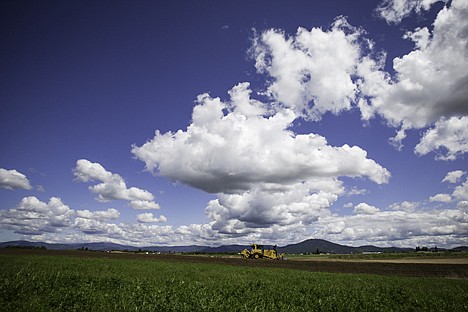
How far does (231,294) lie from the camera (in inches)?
632

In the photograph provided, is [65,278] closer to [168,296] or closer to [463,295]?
[168,296]

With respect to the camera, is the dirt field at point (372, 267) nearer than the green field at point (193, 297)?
No

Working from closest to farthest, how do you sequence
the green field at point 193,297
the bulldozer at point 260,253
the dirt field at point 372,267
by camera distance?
the green field at point 193,297 → the dirt field at point 372,267 → the bulldozer at point 260,253

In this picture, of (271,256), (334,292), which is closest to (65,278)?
(334,292)

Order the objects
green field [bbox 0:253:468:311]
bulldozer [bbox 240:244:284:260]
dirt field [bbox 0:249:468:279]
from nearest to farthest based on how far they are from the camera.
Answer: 1. green field [bbox 0:253:468:311]
2. dirt field [bbox 0:249:468:279]
3. bulldozer [bbox 240:244:284:260]

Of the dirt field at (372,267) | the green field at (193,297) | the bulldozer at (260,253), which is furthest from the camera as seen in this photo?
the bulldozer at (260,253)

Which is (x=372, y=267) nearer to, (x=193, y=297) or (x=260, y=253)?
(x=260, y=253)

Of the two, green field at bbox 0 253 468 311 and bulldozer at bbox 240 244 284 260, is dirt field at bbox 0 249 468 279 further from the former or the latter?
green field at bbox 0 253 468 311

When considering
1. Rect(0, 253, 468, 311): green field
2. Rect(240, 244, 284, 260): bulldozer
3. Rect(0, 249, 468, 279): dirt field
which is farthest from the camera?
Rect(240, 244, 284, 260): bulldozer

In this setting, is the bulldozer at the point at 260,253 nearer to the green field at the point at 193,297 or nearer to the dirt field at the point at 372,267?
the dirt field at the point at 372,267

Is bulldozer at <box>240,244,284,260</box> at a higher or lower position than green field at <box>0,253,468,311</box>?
higher

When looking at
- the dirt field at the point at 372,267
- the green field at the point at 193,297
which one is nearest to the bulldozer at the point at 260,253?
the dirt field at the point at 372,267

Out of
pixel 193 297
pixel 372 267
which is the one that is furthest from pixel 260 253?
pixel 193 297

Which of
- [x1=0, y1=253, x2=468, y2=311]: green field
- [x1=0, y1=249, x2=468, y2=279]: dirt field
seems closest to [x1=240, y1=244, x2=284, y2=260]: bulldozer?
[x1=0, y1=249, x2=468, y2=279]: dirt field
